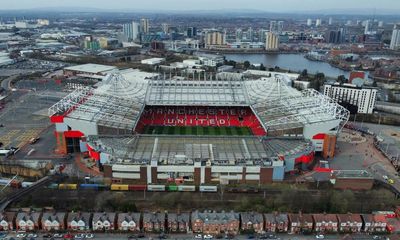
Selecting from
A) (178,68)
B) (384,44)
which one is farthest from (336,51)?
(178,68)

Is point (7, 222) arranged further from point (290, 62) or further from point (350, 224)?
point (290, 62)

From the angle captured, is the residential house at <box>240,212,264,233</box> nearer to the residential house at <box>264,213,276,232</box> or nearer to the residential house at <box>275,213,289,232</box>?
the residential house at <box>264,213,276,232</box>

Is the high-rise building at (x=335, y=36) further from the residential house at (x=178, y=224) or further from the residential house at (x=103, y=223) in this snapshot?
the residential house at (x=103, y=223)

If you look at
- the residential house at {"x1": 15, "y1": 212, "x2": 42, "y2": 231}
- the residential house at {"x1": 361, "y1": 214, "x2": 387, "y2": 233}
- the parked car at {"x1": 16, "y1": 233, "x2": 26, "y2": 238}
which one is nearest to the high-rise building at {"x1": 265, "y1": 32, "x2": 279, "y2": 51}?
the residential house at {"x1": 361, "y1": 214, "x2": 387, "y2": 233}

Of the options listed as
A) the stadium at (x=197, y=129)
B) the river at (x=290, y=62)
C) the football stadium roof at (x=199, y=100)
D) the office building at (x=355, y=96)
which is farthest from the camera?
the river at (x=290, y=62)

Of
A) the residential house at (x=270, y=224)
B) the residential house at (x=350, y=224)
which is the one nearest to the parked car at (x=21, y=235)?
the residential house at (x=270, y=224)
